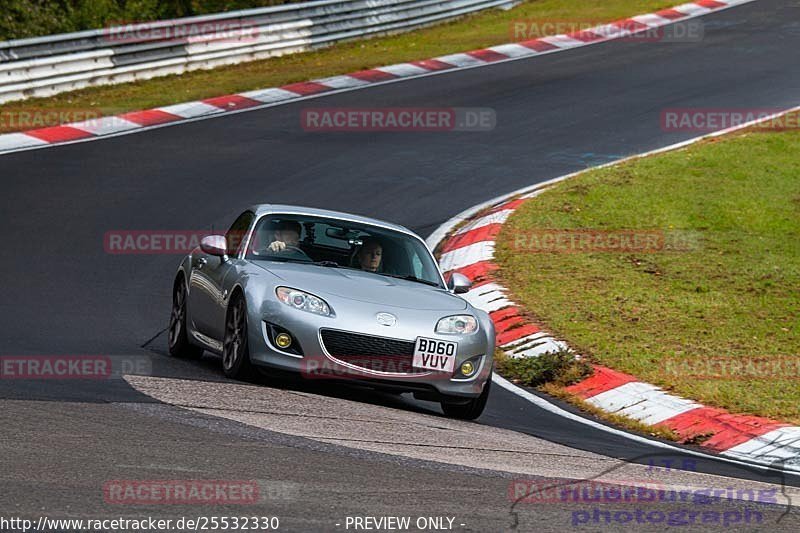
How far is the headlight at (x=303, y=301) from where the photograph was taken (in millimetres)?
9016

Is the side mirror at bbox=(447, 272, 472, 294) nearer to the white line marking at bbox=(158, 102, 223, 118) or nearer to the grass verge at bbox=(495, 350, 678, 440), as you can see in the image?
the grass verge at bbox=(495, 350, 678, 440)

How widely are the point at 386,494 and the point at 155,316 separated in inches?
243

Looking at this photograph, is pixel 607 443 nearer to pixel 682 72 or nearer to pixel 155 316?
pixel 155 316

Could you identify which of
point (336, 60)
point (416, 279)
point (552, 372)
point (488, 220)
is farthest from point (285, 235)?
point (336, 60)

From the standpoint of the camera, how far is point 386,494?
21.2 ft

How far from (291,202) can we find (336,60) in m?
10.2

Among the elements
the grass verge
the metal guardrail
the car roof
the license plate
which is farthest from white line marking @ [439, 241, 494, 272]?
the metal guardrail

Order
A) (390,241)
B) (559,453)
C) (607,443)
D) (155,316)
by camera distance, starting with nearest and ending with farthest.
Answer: (559,453)
(607,443)
(390,241)
(155,316)

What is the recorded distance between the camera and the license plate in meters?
9.05

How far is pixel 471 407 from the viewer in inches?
372

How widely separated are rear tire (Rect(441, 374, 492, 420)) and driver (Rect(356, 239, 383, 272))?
127 centimetres

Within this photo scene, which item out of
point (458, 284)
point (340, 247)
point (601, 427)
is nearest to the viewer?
point (601, 427)

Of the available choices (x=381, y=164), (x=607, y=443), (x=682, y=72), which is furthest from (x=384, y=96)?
(x=607, y=443)

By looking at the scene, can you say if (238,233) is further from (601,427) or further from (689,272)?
(689,272)
